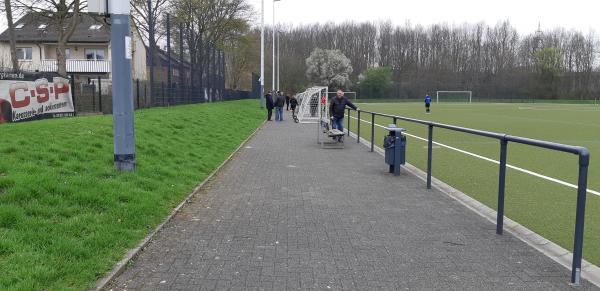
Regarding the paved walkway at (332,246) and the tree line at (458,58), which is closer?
the paved walkway at (332,246)

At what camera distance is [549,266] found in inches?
179

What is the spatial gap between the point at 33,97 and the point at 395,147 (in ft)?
38.6

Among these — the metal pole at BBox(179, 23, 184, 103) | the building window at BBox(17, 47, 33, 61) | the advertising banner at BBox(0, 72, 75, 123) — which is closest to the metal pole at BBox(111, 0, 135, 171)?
the advertising banner at BBox(0, 72, 75, 123)

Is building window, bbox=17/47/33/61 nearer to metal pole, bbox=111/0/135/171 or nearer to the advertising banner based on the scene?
the advertising banner

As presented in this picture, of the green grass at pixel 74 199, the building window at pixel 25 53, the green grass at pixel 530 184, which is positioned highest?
the building window at pixel 25 53

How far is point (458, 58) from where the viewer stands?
10669 centimetres

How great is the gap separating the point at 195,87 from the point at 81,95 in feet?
40.2

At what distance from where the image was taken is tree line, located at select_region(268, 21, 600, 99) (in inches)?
3780

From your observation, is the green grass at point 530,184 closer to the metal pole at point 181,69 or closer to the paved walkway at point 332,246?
the paved walkway at point 332,246

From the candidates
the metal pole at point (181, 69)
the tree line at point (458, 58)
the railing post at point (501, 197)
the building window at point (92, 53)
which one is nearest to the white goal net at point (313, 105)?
the railing post at point (501, 197)

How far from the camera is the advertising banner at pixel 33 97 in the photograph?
47.3ft

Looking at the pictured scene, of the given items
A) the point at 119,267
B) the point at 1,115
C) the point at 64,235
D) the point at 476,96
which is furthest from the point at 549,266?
the point at 476,96

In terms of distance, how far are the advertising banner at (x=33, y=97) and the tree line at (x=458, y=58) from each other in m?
74.5

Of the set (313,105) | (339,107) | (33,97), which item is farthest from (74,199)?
(313,105)
